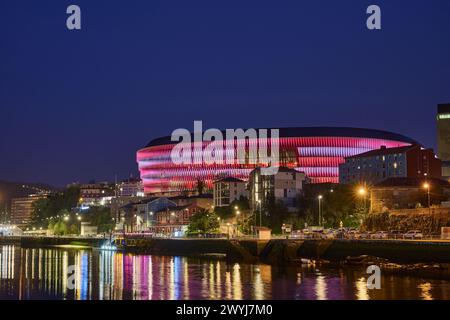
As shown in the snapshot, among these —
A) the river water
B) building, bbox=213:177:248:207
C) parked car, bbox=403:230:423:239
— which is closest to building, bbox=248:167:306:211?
building, bbox=213:177:248:207

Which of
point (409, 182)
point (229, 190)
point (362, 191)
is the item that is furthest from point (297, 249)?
point (229, 190)

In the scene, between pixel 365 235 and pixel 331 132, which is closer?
pixel 365 235

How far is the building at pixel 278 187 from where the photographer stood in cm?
13432

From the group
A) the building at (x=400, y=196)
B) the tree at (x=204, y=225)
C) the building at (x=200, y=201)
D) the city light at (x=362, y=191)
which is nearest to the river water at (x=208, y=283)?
the building at (x=400, y=196)

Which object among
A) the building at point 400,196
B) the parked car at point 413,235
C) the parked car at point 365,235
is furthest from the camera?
the building at point 400,196

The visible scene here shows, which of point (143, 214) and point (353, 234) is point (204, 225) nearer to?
point (353, 234)

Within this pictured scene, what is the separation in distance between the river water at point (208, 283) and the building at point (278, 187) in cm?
4415

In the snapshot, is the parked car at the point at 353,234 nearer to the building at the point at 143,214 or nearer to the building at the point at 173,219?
the building at the point at 173,219

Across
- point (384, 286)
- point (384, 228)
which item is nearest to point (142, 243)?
point (384, 228)

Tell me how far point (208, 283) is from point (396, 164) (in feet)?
276

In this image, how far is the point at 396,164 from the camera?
5773 inches

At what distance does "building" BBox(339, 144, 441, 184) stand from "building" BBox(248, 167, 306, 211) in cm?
1346

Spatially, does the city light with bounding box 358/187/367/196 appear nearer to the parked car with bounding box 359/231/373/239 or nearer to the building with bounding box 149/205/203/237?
the parked car with bounding box 359/231/373/239

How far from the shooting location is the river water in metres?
59.3
